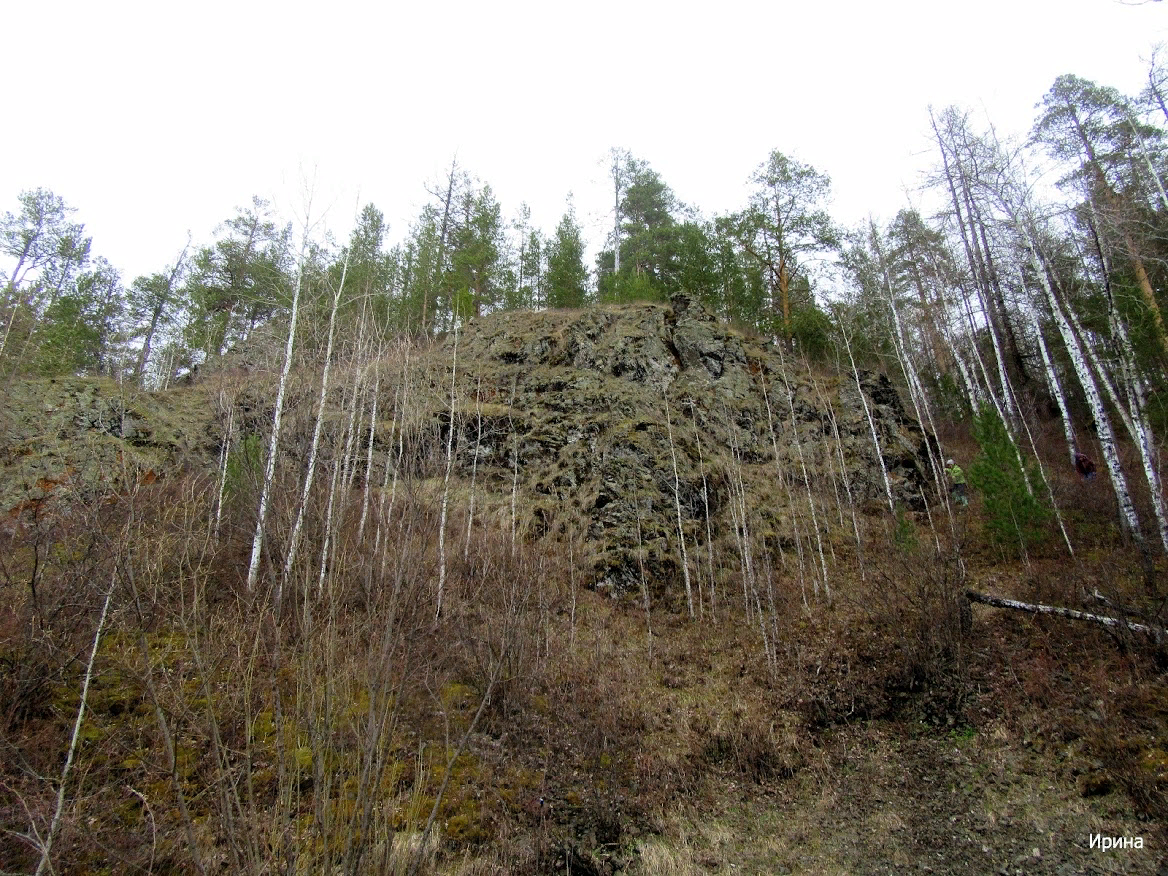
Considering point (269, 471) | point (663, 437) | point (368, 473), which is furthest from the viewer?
point (663, 437)

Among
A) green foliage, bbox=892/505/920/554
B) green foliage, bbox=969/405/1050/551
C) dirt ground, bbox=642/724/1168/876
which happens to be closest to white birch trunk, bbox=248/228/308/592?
dirt ground, bbox=642/724/1168/876

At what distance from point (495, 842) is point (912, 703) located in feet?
20.9

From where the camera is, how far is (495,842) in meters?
5.64

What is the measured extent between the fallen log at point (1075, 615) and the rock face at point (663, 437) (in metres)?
4.15

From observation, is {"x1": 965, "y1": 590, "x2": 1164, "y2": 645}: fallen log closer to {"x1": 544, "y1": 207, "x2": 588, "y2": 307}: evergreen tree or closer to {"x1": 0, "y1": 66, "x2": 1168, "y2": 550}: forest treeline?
{"x1": 0, "y1": 66, "x2": 1168, "y2": 550}: forest treeline

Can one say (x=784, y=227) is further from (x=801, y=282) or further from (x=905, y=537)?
(x=905, y=537)

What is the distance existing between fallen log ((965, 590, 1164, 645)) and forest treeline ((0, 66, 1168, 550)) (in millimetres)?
2879

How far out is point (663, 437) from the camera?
49.7 ft

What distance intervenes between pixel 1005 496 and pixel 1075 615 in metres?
3.60

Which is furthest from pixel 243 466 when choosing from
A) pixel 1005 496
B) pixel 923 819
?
pixel 1005 496

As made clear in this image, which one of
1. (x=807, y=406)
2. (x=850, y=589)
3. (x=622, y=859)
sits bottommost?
(x=622, y=859)

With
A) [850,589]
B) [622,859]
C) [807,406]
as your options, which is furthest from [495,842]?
[807,406]

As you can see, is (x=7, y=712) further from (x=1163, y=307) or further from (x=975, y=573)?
(x=1163, y=307)

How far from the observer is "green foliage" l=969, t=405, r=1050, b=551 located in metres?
10.8
